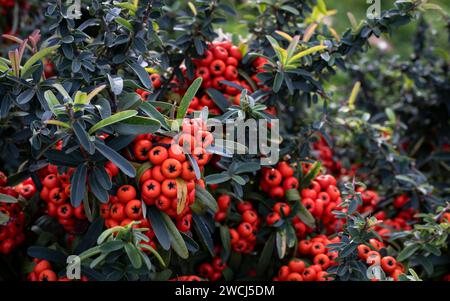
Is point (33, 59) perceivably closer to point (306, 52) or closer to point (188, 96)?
point (188, 96)

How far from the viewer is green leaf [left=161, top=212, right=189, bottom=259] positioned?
6.05 feet

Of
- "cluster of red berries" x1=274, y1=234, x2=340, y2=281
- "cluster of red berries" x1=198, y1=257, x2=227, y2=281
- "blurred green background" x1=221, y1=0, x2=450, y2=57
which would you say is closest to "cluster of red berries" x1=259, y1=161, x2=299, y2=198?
"cluster of red berries" x1=274, y1=234, x2=340, y2=281

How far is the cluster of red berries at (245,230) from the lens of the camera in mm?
2199

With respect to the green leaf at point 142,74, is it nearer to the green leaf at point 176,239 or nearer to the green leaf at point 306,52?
the green leaf at point 176,239

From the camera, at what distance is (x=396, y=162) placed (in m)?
2.75

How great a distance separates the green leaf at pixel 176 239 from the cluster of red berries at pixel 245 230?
1.28ft

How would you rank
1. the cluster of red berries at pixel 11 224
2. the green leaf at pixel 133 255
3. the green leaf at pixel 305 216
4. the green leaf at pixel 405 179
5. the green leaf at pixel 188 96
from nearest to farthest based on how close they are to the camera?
the green leaf at pixel 133 255 < the green leaf at pixel 188 96 < the cluster of red berries at pixel 11 224 < the green leaf at pixel 305 216 < the green leaf at pixel 405 179

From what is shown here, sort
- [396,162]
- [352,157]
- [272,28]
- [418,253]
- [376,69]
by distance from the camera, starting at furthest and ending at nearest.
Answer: [376,69] → [352,157] → [396,162] → [272,28] → [418,253]

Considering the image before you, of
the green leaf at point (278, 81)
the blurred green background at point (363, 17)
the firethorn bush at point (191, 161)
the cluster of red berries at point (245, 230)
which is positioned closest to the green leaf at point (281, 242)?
the firethorn bush at point (191, 161)

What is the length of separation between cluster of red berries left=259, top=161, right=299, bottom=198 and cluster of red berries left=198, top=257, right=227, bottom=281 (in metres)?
0.34

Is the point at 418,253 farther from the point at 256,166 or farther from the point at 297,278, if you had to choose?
the point at 256,166

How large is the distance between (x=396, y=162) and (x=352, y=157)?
1.55 feet

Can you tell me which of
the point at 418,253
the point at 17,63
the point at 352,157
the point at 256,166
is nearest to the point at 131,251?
the point at 256,166

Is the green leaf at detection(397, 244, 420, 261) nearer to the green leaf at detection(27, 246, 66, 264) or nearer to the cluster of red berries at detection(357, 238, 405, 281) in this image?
the cluster of red berries at detection(357, 238, 405, 281)
